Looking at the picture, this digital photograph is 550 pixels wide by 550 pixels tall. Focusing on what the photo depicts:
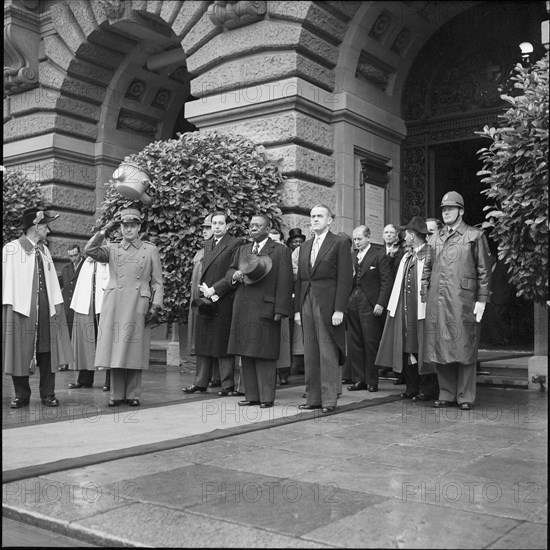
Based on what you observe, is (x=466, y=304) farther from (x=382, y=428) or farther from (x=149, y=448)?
(x=149, y=448)

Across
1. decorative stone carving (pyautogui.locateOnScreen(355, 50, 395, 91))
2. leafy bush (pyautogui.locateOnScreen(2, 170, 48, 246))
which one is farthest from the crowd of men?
leafy bush (pyautogui.locateOnScreen(2, 170, 48, 246))

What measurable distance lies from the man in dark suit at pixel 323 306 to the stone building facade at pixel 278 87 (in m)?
3.21

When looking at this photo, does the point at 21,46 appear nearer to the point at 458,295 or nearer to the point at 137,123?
the point at 137,123

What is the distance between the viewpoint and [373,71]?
12.1m

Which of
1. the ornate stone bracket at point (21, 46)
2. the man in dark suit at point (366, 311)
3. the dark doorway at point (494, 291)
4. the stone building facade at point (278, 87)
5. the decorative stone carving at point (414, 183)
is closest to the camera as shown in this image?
the man in dark suit at point (366, 311)

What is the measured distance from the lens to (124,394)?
7809 millimetres

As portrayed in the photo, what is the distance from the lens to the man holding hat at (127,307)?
7.64m

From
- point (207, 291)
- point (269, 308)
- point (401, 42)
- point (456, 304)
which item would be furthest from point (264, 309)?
point (401, 42)

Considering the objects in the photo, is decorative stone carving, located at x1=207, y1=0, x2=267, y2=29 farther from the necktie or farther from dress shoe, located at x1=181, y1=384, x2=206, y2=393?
dress shoe, located at x1=181, y1=384, x2=206, y2=393

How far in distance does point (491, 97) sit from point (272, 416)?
A: 764cm

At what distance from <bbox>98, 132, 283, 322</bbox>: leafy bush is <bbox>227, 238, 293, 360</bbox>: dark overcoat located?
224cm

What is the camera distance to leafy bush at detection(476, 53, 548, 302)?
612 cm

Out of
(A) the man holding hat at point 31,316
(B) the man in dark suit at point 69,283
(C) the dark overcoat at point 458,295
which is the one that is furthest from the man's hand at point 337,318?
(B) the man in dark suit at point 69,283

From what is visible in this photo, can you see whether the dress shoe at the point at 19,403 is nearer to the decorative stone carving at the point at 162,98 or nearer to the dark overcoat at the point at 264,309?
the dark overcoat at the point at 264,309
